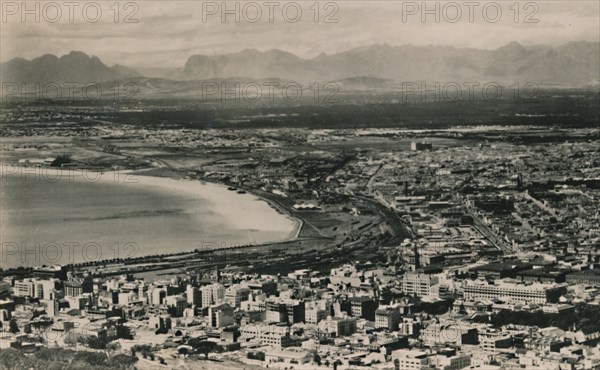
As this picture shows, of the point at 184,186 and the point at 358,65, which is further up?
the point at 358,65

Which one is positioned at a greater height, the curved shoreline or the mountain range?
the mountain range

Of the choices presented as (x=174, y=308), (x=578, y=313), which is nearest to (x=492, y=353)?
(x=578, y=313)

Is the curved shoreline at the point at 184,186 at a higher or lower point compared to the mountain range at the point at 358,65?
lower

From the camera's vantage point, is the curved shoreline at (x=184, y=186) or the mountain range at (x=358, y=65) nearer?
the curved shoreline at (x=184, y=186)

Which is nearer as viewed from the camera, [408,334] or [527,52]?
[408,334]

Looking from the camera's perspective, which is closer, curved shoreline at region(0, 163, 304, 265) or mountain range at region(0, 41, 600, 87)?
curved shoreline at region(0, 163, 304, 265)

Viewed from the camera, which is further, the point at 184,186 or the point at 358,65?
the point at 184,186

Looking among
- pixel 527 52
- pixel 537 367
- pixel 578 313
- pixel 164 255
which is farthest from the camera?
pixel 527 52

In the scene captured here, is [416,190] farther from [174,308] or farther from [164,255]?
[174,308]
